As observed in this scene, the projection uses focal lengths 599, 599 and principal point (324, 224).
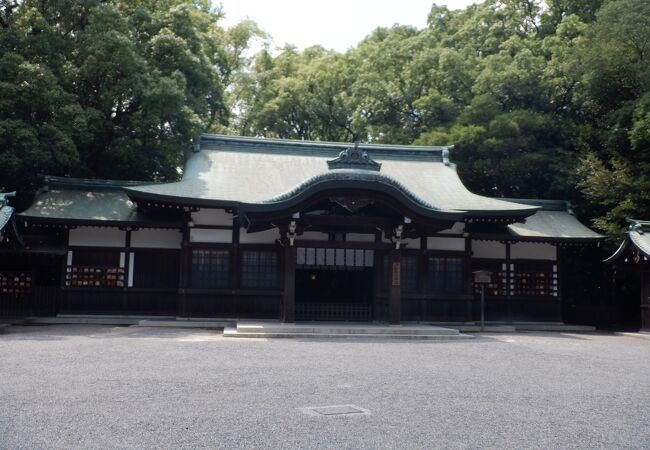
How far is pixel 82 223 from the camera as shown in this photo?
58.8 feet

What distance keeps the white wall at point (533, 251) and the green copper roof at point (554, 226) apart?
520 millimetres

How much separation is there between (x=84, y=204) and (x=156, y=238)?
2627mm

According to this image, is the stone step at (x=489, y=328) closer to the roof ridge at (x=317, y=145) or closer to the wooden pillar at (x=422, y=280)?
the wooden pillar at (x=422, y=280)

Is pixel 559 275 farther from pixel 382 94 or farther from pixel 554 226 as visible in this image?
pixel 382 94

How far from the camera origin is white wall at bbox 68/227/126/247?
730 inches

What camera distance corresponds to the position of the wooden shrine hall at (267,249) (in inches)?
663

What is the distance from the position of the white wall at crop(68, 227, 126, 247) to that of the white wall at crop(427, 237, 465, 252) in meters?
9.66

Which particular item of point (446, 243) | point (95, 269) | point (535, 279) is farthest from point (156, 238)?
point (535, 279)

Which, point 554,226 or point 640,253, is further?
point 554,226

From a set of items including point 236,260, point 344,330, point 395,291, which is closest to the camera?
point 344,330

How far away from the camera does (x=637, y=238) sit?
18.1 m

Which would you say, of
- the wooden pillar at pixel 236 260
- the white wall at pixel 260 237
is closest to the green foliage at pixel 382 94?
the wooden pillar at pixel 236 260

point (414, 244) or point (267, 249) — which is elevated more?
point (414, 244)

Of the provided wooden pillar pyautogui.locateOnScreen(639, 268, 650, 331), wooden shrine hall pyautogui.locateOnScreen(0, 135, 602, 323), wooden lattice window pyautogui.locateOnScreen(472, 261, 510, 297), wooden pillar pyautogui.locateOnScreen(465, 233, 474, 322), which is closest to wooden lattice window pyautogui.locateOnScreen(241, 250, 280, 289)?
wooden shrine hall pyautogui.locateOnScreen(0, 135, 602, 323)
